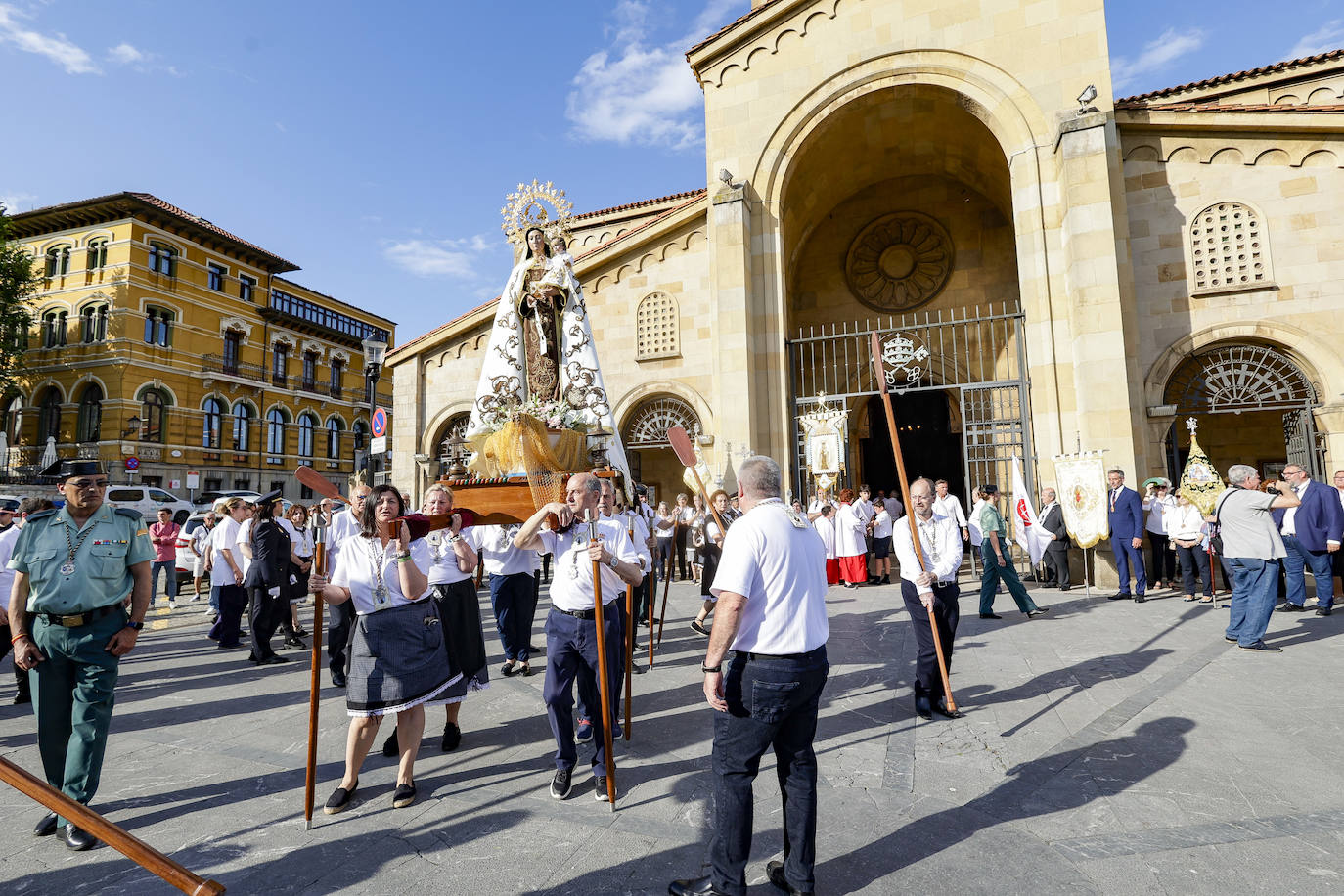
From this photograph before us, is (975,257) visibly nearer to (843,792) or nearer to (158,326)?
(843,792)

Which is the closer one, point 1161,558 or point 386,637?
point 386,637

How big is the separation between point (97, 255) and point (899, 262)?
3458 cm

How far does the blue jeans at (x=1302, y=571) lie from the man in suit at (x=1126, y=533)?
5.11 ft

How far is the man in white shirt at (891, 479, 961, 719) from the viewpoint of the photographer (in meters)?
4.87

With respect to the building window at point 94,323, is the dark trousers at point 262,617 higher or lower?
lower

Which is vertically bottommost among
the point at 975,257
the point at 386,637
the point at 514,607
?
the point at 514,607

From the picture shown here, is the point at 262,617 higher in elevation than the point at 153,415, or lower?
lower

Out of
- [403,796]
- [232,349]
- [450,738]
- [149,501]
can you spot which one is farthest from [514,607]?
[232,349]

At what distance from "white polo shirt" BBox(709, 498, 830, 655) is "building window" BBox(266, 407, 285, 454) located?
3920 cm

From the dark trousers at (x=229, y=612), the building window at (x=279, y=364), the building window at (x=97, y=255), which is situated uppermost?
the building window at (x=97, y=255)

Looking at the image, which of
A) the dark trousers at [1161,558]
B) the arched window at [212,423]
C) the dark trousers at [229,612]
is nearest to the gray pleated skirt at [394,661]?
the dark trousers at [229,612]

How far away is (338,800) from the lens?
11.5 ft

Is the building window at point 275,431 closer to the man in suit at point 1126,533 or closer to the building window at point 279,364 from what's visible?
the building window at point 279,364

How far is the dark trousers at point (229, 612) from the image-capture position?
809 cm
